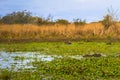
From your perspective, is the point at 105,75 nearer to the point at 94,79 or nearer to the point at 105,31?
the point at 94,79

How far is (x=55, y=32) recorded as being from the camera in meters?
34.9

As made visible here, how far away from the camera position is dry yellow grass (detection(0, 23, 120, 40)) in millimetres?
33906

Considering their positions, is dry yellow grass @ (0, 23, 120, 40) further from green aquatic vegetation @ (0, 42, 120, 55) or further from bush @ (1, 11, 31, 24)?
bush @ (1, 11, 31, 24)

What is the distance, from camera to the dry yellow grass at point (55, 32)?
3391 centimetres

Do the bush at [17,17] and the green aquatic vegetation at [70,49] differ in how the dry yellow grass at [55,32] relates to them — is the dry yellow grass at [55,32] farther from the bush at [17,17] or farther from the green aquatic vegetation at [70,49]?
the bush at [17,17]

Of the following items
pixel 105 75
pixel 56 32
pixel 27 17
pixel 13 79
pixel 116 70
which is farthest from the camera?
pixel 27 17

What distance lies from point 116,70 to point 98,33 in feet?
76.3

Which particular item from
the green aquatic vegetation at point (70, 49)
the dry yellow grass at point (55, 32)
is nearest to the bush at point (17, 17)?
the dry yellow grass at point (55, 32)

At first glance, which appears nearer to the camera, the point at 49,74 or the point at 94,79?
the point at 94,79

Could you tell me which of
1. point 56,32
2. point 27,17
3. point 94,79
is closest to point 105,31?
point 56,32

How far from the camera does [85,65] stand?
44.9 feet

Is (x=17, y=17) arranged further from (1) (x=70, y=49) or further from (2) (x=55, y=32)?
(1) (x=70, y=49)

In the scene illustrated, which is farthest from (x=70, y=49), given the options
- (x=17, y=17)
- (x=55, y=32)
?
(x=17, y=17)

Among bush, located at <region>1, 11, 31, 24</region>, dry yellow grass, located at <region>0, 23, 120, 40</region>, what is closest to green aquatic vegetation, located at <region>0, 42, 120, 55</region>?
dry yellow grass, located at <region>0, 23, 120, 40</region>
